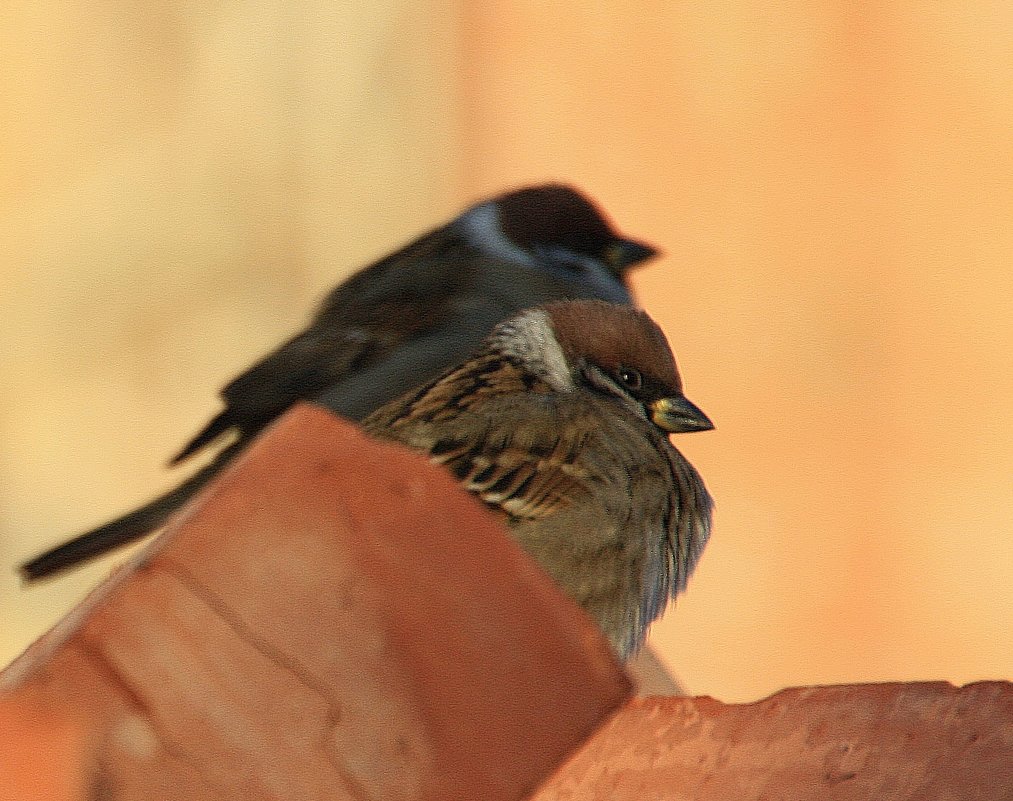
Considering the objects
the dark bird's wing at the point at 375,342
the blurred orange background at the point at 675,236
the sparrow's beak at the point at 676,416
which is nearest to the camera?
the sparrow's beak at the point at 676,416

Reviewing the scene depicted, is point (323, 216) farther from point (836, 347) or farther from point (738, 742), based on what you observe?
point (738, 742)

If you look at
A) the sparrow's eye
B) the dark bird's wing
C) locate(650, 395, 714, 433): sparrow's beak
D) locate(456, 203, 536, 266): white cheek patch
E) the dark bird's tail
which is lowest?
the dark bird's tail

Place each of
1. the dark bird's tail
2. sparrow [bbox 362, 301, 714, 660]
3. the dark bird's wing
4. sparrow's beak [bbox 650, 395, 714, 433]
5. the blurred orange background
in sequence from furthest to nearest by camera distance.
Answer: the blurred orange background < the dark bird's wing < the dark bird's tail < sparrow's beak [bbox 650, 395, 714, 433] < sparrow [bbox 362, 301, 714, 660]

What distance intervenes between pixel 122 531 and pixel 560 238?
0.89m

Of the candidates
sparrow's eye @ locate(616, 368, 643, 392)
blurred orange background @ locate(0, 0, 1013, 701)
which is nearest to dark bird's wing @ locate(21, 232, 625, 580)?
blurred orange background @ locate(0, 0, 1013, 701)

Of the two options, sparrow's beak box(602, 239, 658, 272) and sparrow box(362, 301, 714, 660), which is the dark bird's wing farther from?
sparrow box(362, 301, 714, 660)

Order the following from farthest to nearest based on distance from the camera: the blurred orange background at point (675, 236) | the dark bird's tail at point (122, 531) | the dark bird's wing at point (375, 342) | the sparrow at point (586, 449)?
1. the blurred orange background at point (675, 236)
2. the dark bird's wing at point (375, 342)
3. the dark bird's tail at point (122, 531)
4. the sparrow at point (586, 449)

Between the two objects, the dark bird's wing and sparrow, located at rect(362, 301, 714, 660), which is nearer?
sparrow, located at rect(362, 301, 714, 660)

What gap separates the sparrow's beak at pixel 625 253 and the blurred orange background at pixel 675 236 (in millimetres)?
155

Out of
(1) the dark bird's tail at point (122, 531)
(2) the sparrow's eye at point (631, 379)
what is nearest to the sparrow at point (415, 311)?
(1) the dark bird's tail at point (122, 531)

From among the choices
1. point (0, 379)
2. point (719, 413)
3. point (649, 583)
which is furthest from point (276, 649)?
point (0, 379)

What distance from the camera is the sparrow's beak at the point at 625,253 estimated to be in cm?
250

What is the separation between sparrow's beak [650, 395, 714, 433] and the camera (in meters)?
1.56

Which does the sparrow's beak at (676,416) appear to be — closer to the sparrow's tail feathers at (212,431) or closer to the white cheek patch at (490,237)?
the sparrow's tail feathers at (212,431)
